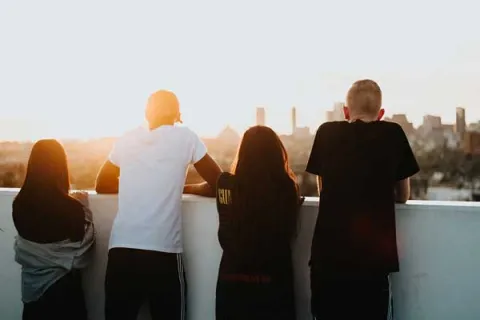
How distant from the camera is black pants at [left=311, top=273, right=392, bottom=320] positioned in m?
2.62

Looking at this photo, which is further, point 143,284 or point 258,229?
point 143,284

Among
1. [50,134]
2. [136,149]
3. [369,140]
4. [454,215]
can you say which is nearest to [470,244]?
[454,215]

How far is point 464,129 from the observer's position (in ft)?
78.5

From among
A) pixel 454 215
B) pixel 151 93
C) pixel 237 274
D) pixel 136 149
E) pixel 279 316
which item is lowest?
pixel 279 316

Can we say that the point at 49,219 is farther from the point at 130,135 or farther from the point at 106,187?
the point at 130,135

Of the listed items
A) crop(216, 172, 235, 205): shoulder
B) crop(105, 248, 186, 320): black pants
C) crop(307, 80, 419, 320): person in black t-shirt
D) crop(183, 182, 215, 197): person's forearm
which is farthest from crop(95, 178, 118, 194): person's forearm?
crop(307, 80, 419, 320): person in black t-shirt

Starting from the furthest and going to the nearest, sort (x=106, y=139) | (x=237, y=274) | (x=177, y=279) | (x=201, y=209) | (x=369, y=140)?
(x=106, y=139) < (x=201, y=209) < (x=177, y=279) < (x=237, y=274) < (x=369, y=140)

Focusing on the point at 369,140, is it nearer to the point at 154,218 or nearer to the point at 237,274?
the point at 237,274

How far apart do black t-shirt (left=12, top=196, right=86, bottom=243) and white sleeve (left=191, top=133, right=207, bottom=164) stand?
650 millimetres

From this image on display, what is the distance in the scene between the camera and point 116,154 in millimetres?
3076

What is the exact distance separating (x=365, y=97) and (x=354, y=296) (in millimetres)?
810

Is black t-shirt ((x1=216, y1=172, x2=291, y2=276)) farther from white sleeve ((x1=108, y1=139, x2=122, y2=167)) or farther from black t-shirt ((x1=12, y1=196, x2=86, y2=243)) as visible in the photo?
black t-shirt ((x1=12, y1=196, x2=86, y2=243))

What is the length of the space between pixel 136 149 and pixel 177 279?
0.62 meters

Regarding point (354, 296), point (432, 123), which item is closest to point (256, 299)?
point (354, 296)
